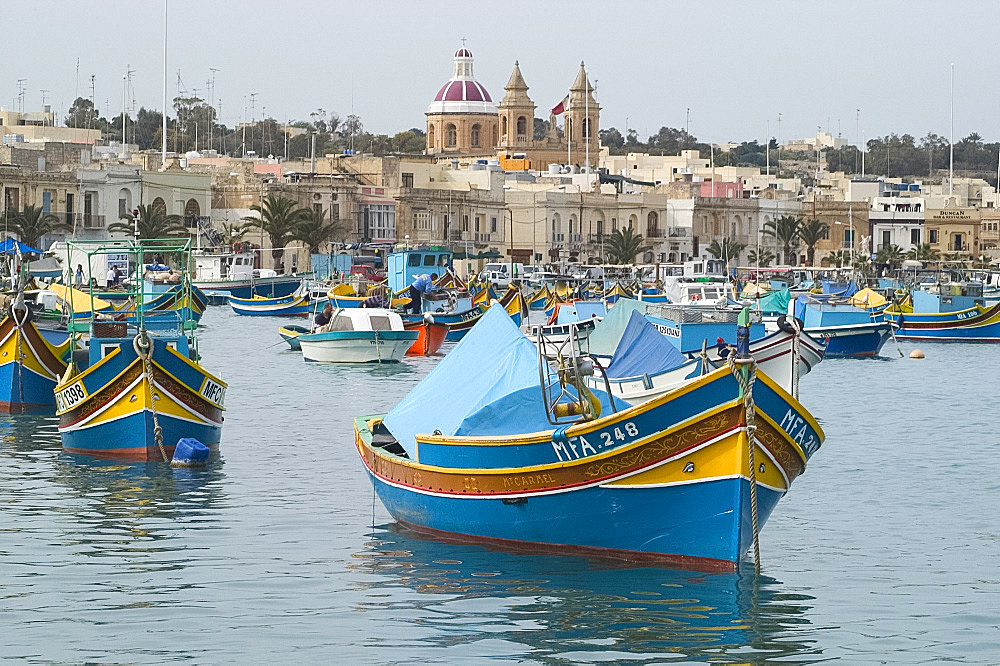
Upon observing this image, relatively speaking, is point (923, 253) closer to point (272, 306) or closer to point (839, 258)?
point (839, 258)

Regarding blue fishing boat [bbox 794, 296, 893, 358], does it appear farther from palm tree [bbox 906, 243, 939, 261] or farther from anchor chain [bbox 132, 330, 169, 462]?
palm tree [bbox 906, 243, 939, 261]

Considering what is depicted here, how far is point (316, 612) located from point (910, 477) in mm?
12577

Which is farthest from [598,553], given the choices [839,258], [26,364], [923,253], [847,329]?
→ [839,258]

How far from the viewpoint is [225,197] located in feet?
333

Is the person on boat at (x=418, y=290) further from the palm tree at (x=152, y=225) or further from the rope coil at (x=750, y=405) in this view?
the rope coil at (x=750, y=405)

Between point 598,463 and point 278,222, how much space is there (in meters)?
78.4

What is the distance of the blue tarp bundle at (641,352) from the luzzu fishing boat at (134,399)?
6166 millimetres

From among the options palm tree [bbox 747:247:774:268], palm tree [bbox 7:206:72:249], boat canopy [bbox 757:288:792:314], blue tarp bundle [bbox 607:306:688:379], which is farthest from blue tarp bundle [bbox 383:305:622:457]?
palm tree [bbox 747:247:774:268]

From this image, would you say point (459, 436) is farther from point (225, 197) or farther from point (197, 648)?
point (225, 197)

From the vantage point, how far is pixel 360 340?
44.6m

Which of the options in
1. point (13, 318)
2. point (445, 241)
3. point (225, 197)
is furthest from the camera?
point (445, 241)

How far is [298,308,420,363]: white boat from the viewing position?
44.6m

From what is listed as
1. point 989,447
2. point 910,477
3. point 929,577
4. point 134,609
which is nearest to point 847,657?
point 929,577

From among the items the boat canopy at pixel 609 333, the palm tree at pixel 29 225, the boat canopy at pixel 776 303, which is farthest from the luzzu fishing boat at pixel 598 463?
the palm tree at pixel 29 225
